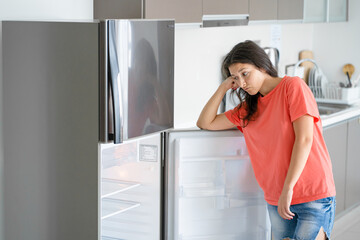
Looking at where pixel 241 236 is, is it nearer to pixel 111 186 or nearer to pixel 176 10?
pixel 111 186

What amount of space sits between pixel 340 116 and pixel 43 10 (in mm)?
2109

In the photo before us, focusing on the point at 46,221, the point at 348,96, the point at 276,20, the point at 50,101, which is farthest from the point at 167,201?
the point at 348,96

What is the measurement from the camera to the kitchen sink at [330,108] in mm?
4317

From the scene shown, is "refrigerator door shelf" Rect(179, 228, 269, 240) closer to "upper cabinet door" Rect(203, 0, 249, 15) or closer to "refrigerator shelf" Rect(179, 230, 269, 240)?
"refrigerator shelf" Rect(179, 230, 269, 240)

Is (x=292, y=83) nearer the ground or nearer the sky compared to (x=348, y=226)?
nearer the sky

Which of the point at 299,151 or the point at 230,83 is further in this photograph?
the point at 230,83

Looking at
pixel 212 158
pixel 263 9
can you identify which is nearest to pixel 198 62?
pixel 263 9

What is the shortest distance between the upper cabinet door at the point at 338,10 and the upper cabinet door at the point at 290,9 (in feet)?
1.62

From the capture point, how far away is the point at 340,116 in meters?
3.91

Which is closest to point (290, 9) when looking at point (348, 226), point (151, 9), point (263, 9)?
point (263, 9)

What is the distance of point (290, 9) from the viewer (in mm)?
3904

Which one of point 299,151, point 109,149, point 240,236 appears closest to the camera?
point 299,151

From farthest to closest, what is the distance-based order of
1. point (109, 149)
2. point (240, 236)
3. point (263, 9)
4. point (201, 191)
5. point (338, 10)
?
1. point (338, 10)
2. point (263, 9)
3. point (240, 236)
4. point (201, 191)
5. point (109, 149)

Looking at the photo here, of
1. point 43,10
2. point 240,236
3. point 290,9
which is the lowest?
point 240,236
